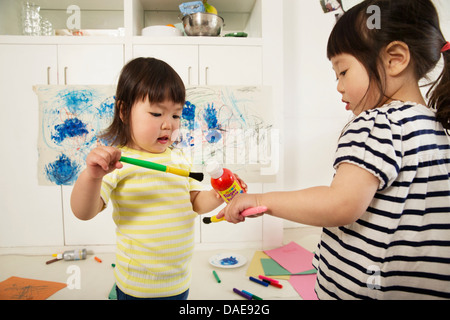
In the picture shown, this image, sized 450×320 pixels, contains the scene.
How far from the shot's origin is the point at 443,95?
1.24 ft

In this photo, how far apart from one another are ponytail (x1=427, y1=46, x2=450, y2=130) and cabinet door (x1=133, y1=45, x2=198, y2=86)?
676mm

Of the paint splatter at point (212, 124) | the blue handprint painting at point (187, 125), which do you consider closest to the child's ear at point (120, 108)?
the blue handprint painting at point (187, 125)

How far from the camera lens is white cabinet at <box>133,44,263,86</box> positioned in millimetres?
846

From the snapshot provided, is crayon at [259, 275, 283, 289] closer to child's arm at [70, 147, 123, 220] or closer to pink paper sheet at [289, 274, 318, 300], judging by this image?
pink paper sheet at [289, 274, 318, 300]

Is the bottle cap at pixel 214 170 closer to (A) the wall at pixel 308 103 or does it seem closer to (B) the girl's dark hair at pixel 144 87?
(B) the girl's dark hair at pixel 144 87

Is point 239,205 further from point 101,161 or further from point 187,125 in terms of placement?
point 187,125

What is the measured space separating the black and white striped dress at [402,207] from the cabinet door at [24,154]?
104 centimetres

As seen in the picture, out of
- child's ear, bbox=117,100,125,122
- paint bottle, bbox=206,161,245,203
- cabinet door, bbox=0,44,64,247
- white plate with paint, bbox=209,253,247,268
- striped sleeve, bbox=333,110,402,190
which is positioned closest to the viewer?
striped sleeve, bbox=333,110,402,190

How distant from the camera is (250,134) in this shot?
2.51ft

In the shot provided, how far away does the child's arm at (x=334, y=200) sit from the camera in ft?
1.03

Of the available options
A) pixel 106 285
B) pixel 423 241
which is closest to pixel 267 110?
pixel 423 241

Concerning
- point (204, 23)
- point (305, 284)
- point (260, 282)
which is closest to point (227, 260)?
point (260, 282)

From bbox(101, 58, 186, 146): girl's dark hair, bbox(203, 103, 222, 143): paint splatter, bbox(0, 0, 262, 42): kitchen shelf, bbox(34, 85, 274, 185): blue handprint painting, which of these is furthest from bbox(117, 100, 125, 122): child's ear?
bbox(0, 0, 262, 42): kitchen shelf
